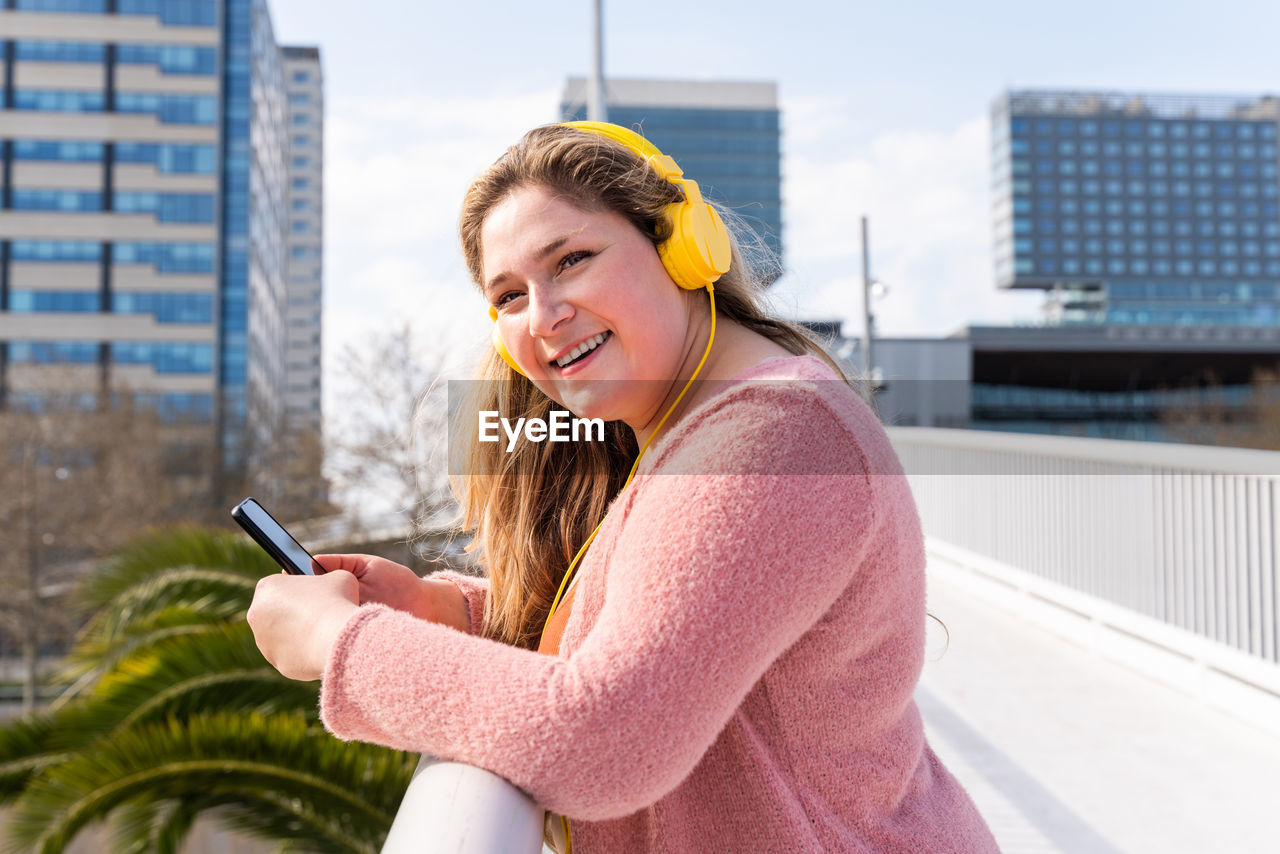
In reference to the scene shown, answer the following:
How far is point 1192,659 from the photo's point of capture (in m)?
4.55

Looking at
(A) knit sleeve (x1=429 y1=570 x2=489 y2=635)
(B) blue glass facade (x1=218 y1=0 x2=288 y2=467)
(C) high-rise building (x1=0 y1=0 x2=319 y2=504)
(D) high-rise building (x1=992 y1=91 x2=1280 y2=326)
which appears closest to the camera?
(A) knit sleeve (x1=429 y1=570 x2=489 y2=635)

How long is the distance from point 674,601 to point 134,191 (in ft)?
220

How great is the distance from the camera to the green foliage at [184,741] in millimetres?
4254

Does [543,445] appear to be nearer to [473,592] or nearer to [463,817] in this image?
[473,592]

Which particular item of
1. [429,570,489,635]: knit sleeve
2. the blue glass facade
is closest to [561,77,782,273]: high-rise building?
the blue glass facade

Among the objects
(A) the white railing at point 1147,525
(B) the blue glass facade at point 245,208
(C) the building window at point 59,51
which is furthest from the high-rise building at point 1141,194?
(A) the white railing at point 1147,525

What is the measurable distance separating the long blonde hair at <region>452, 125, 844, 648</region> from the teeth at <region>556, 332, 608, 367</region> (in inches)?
6.0

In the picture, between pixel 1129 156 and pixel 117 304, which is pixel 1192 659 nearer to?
pixel 117 304

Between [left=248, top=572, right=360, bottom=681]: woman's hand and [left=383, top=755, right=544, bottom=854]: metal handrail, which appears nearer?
[left=383, top=755, right=544, bottom=854]: metal handrail

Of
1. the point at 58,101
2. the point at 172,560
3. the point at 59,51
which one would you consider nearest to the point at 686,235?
the point at 172,560

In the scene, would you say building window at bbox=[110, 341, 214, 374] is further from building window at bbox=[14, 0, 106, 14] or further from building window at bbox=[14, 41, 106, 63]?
building window at bbox=[14, 0, 106, 14]

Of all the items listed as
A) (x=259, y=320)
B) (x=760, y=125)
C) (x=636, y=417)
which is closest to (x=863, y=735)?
(x=636, y=417)

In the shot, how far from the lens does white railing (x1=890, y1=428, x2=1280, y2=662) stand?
4152 millimetres

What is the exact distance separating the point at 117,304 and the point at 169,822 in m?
60.2
